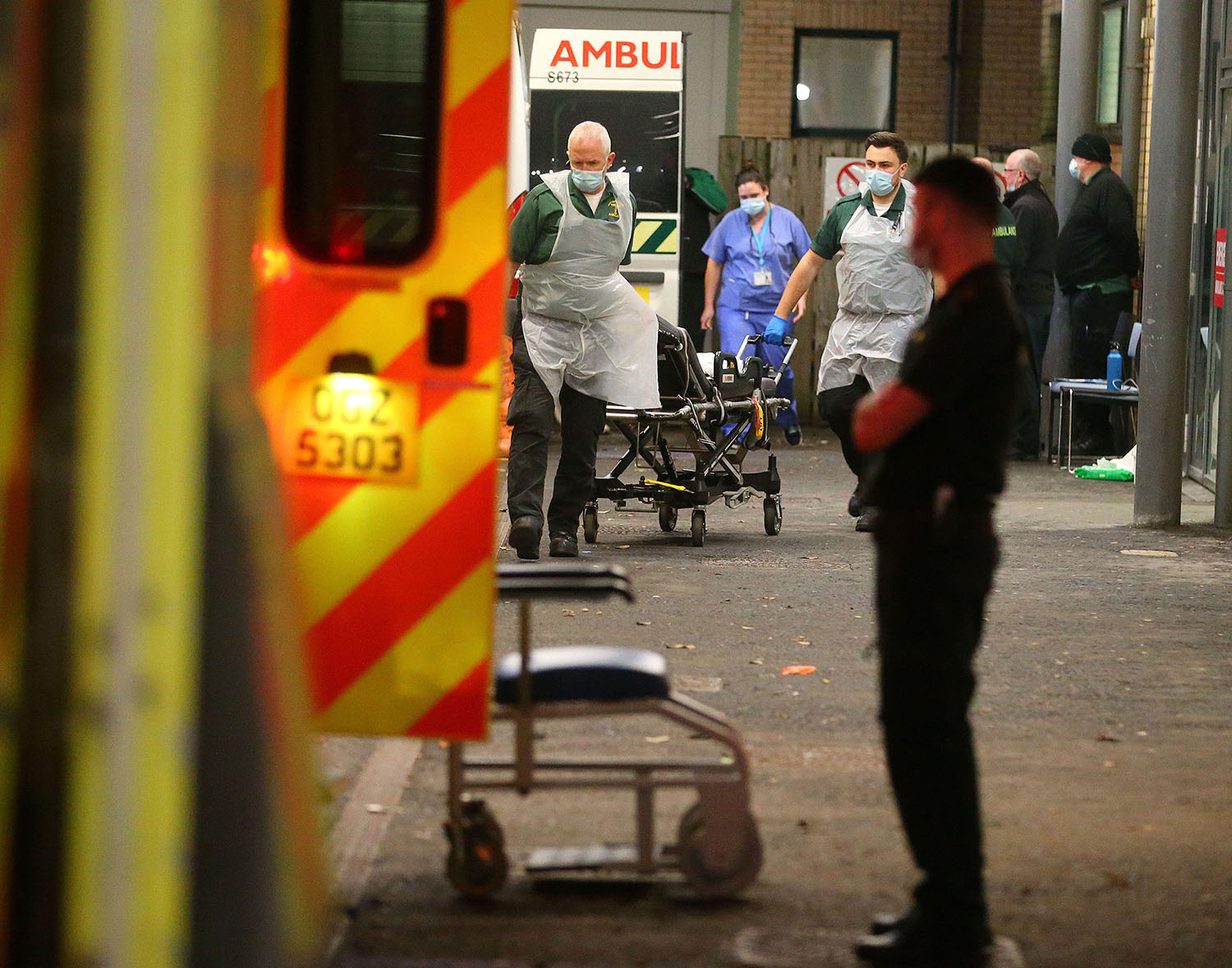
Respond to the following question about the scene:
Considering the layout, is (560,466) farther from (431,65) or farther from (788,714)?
(431,65)

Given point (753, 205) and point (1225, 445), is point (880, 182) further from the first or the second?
point (753, 205)

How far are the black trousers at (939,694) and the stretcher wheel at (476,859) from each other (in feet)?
3.09

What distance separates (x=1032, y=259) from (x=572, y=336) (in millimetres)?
6534

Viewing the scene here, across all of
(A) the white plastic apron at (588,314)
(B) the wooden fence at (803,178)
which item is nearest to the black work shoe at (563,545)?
(A) the white plastic apron at (588,314)

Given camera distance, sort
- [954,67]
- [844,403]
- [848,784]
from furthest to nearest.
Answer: [954,67]
[844,403]
[848,784]

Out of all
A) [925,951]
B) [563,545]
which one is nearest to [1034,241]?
[563,545]

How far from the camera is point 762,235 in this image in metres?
15.3

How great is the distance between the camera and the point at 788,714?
6.12 m

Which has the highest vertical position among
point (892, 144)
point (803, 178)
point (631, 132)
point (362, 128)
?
point (631, 132)

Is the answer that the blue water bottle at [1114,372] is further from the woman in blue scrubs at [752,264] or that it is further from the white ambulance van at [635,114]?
the white ambulance van at [635,114]

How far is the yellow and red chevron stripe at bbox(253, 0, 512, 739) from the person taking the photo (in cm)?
400


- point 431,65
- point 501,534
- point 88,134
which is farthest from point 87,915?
point 501,534

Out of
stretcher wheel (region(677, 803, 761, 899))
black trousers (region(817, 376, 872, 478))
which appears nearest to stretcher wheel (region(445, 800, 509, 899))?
stretcher wheel (region(677, 803, 761, 899))

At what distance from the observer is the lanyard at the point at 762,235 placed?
50.0ft
